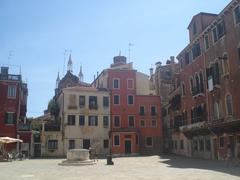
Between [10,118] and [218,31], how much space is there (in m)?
27.3

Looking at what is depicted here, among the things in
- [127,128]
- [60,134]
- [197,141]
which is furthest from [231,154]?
[60,134]

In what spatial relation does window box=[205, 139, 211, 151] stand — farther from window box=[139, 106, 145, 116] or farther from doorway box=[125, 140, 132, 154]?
window box=[139, 106, 145, 116]

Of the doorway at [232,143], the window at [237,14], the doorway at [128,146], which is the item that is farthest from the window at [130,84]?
the window at [237,14]

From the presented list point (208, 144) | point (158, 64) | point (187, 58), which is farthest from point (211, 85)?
point (158, 64)

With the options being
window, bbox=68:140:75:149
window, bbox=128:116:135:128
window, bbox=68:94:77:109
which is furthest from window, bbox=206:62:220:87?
window, bbox=68:140:75:149

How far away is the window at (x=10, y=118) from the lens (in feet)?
134

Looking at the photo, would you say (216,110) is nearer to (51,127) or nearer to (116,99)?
(116,99)

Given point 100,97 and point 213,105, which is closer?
point 213,105

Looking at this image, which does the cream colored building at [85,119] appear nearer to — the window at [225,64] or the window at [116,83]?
the window at [116,83]

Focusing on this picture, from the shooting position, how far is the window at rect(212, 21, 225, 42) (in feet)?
93.6

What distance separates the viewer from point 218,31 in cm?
2944

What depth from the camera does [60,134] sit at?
44.3 meters

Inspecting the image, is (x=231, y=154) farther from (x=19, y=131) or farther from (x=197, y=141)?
(x=19, y=131)

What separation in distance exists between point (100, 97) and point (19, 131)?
12212 mm
